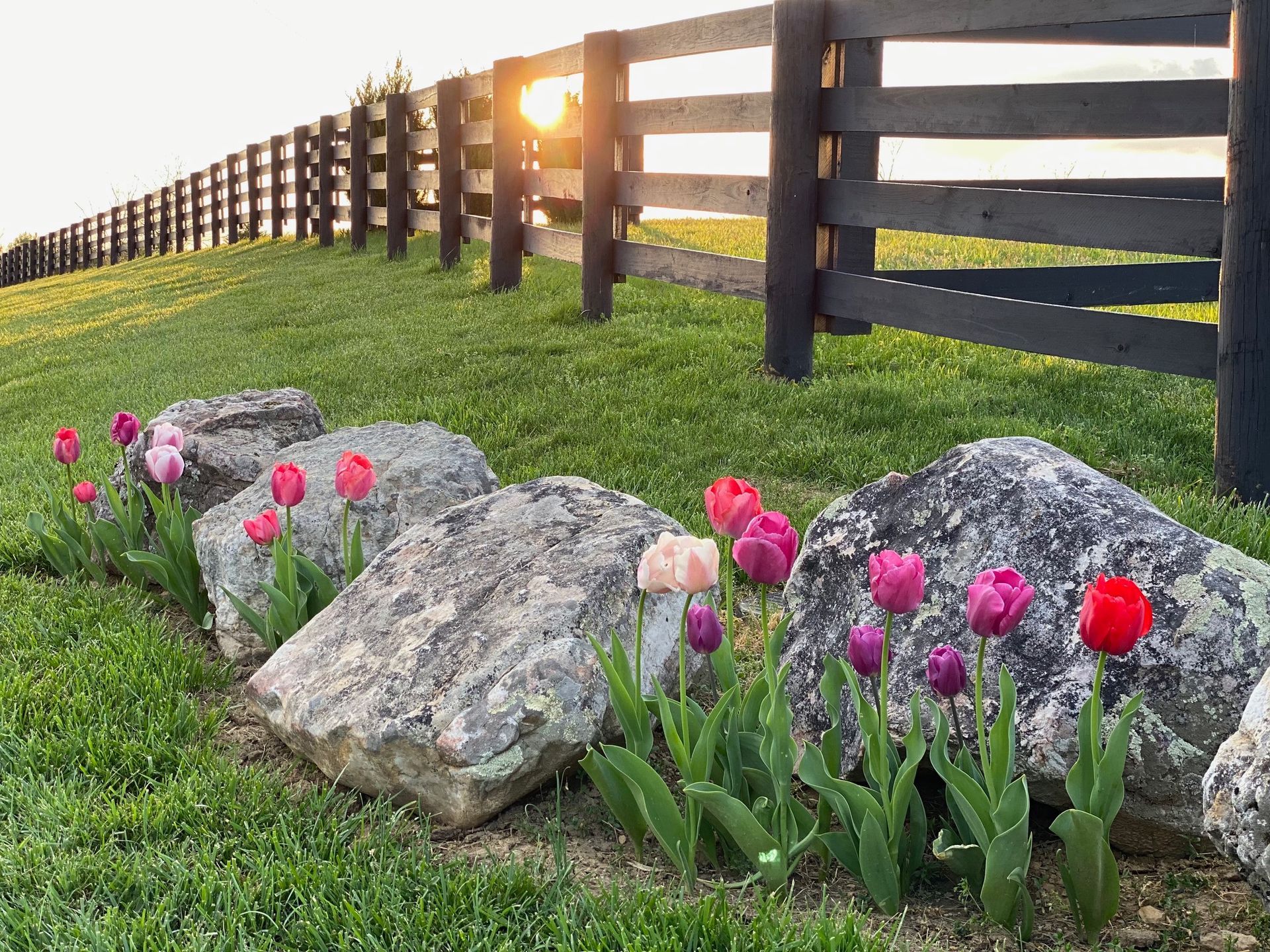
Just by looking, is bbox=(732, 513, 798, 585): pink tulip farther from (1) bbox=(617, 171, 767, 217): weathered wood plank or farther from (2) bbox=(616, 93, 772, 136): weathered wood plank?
(2) bbox=(616, 93, 772, 136): weathered wood plank

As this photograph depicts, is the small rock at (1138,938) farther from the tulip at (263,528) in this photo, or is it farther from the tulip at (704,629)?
the tulip at (263,528)

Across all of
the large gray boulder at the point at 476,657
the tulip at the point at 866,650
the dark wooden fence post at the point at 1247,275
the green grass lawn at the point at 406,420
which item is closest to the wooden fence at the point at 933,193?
the dark wooden fence post at the point at 1247,275

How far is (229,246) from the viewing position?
2161 centimetres

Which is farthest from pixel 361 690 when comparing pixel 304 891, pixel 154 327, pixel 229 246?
pixel 229 246

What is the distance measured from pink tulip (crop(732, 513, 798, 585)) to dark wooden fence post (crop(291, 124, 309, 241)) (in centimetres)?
1871

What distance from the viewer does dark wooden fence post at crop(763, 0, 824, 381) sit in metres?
5.86

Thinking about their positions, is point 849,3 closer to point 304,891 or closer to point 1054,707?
point 1054,707

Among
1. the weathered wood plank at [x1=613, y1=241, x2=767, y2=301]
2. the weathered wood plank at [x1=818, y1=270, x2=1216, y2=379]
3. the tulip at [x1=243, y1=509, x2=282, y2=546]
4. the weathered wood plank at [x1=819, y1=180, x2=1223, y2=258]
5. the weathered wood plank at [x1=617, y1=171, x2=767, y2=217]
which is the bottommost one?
the tulip at [x1=243, y1=509, x2=282, y2=546]

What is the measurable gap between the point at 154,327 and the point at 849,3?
8572 millimetres

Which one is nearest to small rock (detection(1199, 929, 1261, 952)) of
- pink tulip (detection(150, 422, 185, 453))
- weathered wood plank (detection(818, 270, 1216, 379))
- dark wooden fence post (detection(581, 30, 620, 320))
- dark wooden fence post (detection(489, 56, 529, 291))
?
weathered wood plank (detection(818, 270, 1216, 379))

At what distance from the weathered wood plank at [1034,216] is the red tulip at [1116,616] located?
10.0ft

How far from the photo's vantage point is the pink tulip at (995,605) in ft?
5.54

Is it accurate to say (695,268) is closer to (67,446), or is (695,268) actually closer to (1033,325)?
(1033,325)

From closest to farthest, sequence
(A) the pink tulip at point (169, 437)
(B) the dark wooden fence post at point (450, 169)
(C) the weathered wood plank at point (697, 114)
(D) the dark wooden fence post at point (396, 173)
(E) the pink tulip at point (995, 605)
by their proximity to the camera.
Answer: (E) the pink tulip at point (995, 605)
(A) the pink tulip at point (169, 437)
(C) the weathered wood plank at point (697, 114)
(B) the dark wooden fence post at point (450, 169)
(D) the dark wooden fence post at point (396, 173)
